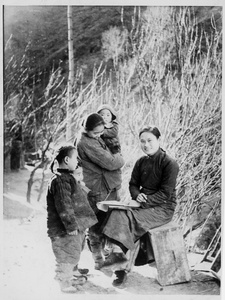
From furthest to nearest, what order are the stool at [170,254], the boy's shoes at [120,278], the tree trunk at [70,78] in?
1. the tree trunk at [70,78]
2. the boy's shoes at [120,278]
3. the stool at [170,254]

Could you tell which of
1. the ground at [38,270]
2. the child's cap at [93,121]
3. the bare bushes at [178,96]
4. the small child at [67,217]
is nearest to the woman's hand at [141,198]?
the bare bushes at [178,96]

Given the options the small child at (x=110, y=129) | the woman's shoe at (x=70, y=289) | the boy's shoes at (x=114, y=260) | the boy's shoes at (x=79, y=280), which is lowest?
the woman's shoe at (x=70, y=289)

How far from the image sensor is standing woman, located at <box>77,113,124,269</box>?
3.58m

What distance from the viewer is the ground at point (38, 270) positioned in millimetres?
3609

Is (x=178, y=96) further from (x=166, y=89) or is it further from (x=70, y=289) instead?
(x=70, y=289)

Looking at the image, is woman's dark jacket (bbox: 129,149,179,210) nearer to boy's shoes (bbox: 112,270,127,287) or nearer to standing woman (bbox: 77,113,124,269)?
standing woman (bbox: 77,113,124,269)

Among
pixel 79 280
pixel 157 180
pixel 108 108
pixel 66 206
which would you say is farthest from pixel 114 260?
pixel 108 108

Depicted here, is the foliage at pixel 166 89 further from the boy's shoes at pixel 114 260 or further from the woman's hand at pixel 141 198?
the boy's shoes at pixel 114 260

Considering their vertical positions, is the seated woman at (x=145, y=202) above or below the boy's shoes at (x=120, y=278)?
above

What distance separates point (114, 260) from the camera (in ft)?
11.7

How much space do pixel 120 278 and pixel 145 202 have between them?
1.92ft

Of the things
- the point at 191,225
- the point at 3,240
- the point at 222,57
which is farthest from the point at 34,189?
the point at 222,57

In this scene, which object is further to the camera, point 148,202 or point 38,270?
point 38,270

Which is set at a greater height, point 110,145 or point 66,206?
point 110,145
